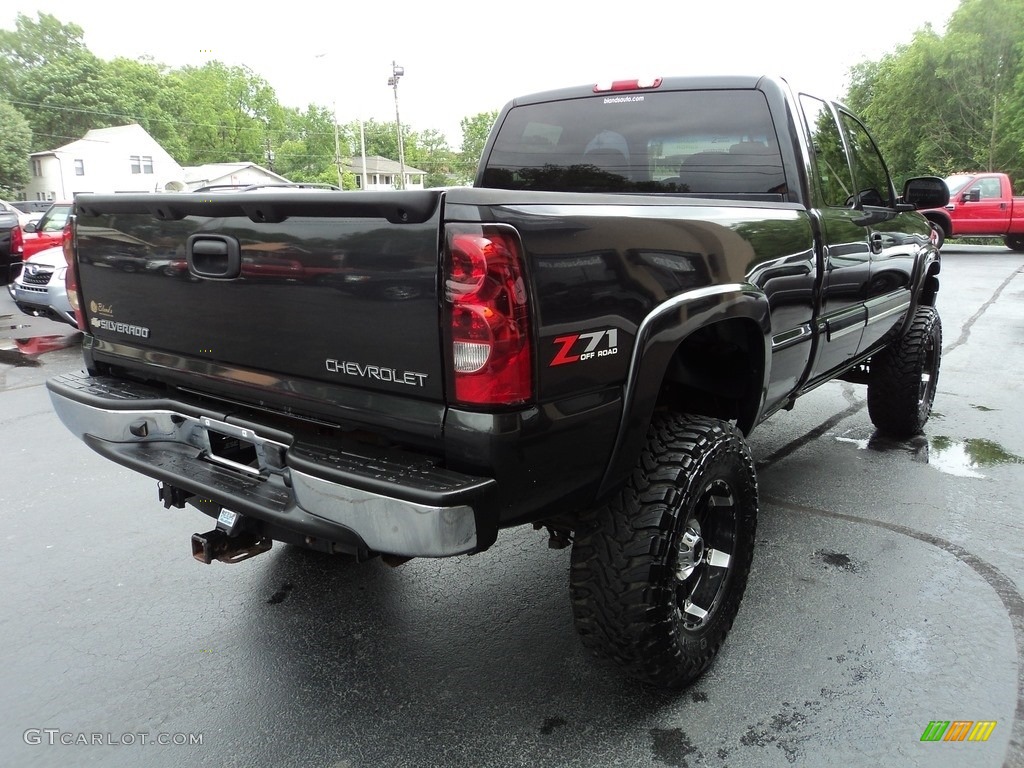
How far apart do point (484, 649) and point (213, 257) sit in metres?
1.66

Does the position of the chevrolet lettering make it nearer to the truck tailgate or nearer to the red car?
the truck tailgate

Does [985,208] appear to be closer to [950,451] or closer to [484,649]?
[950,451]

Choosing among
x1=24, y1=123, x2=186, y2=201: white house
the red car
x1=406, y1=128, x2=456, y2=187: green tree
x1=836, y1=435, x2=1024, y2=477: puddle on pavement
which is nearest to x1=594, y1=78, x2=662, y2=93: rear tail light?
x1=836, y1=435, x2=1024, y2=477: puddle on pavement

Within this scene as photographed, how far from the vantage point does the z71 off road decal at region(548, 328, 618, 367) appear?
1991mm

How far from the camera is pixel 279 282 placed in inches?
88.6

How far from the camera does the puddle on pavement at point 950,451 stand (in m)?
4.71

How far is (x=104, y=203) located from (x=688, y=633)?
249cm

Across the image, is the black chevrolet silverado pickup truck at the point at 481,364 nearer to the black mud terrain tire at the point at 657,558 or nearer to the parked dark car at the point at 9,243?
the black mud terrain tire at the point at 657,558

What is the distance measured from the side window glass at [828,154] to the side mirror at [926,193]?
949 millimetres

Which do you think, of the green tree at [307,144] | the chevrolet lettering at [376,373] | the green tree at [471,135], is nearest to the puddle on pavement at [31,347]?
the chevrolet lettering at [376,373]

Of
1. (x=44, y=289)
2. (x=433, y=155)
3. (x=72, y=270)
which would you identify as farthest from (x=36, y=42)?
(x=72, y=270)

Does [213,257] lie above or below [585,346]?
above

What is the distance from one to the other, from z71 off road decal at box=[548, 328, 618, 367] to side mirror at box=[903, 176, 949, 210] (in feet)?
11.3

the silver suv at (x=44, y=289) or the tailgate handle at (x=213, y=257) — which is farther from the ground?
the tailgate handle at (x=213, y=257)
